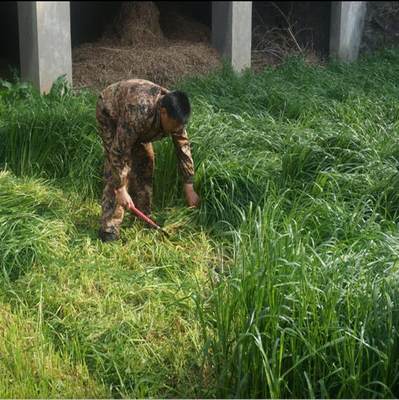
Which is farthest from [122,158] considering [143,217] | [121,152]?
[143,217]

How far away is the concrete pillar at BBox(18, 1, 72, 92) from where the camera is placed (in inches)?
315

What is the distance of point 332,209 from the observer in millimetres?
4973

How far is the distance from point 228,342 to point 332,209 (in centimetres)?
161

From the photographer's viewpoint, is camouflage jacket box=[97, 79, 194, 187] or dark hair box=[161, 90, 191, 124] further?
camouflage jacket box=[97, 79, 194, 187]

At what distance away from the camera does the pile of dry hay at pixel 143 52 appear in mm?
8758

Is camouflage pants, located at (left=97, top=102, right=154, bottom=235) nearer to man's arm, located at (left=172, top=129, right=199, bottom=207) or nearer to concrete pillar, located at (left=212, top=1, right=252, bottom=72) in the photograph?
man's arm, located at (left=172, top=129, right=199, bottom=207)

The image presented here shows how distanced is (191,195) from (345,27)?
6.47 meters

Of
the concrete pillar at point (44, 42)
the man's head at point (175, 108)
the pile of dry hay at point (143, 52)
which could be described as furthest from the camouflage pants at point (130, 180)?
the pile of dry hay at point (143, 52)

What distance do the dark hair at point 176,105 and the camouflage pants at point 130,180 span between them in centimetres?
59

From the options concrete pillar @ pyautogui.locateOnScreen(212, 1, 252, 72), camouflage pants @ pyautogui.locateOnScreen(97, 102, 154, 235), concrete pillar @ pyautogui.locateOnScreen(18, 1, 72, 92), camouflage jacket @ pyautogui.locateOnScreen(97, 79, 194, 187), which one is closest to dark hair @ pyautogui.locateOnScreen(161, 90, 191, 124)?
camouflage jacket @ pyautogui.locateOnScreen(97, 79, 194, 187)

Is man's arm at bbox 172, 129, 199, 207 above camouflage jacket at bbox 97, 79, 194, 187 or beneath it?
beneath

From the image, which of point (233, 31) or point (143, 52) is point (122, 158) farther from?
point (233, 31)

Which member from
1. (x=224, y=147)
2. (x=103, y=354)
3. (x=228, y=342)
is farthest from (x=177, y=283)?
(x=224, y=147)

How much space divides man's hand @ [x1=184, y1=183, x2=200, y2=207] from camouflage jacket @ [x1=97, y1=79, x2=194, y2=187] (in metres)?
0.32
